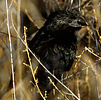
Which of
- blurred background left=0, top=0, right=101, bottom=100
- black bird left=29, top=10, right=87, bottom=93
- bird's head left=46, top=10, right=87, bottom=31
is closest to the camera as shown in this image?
blurred background left=0, top=0, right=101, bottom=100

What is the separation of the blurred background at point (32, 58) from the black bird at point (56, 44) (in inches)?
2.4

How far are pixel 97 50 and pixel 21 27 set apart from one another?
694 millimetres

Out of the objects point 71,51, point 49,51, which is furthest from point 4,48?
point 71,51

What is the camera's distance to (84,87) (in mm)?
1626

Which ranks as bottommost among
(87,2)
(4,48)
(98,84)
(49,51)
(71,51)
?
(98,84)

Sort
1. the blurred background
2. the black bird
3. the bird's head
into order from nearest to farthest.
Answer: the blurred background, the black bird, the bird's head

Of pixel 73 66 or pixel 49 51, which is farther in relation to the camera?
pixel 73 66

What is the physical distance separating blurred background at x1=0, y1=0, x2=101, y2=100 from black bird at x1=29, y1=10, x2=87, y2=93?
0.20ft

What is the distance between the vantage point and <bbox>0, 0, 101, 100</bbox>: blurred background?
1.36 metres

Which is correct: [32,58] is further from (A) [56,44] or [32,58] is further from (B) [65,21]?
(B) [65,21]

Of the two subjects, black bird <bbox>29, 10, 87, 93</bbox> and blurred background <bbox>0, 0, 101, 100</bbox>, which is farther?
black bird <bbox>29, 10, 87, 93</bbox>

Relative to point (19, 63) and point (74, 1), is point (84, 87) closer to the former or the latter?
point (19, 63)

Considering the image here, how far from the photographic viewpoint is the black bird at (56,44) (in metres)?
1.47

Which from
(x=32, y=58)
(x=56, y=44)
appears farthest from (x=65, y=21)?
(x=32, y=58)
